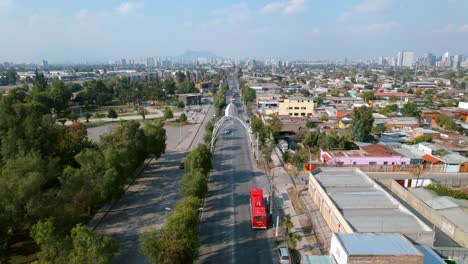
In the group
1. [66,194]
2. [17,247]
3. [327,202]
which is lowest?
[17,247]

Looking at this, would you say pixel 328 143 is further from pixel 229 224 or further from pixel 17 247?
pixel 17 247

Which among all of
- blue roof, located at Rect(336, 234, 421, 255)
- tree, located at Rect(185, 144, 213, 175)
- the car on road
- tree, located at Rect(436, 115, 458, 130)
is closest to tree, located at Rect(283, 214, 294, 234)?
the car on road

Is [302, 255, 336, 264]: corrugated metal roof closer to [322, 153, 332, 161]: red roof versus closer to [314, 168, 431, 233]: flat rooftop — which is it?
[314, 168, 431, 233]: flat rooftop

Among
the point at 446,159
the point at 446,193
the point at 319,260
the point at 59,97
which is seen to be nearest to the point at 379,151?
the point at 446,159

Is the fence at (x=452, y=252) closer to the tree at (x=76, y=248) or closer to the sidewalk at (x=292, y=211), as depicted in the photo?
the sidewalk at (x=292, y=211)

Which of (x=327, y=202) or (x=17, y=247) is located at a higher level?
(x=327, y=202)

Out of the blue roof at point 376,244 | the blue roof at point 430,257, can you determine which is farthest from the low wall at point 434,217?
the blue roof at point 376,244

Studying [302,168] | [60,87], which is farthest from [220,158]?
[60,87]
